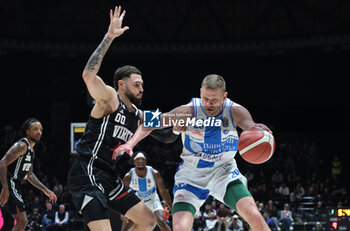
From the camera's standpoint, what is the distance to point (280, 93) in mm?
23391

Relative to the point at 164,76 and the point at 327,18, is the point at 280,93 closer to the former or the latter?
the point at 327,18

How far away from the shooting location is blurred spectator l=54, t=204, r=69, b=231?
45.8 ft

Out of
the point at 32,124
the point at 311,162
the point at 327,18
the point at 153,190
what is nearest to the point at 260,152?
the point at 32,124

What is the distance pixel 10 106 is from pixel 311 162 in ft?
45.3

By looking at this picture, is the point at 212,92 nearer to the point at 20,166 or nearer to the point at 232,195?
the point at 232,195

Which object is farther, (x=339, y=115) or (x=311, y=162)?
(x=339, y=115)

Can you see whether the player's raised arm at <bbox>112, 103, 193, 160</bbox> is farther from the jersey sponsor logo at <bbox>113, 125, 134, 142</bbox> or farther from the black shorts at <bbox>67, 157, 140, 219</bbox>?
the black shorts at <bbox>67, 157, 140, 219</bbox>

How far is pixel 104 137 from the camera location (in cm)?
490

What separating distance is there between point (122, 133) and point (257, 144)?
1332 mm

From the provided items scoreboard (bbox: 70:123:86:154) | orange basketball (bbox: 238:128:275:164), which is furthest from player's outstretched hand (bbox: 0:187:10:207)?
scoreboard (bbox: 70:123:86:154)

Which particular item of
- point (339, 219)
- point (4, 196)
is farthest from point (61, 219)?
point (339, 219)

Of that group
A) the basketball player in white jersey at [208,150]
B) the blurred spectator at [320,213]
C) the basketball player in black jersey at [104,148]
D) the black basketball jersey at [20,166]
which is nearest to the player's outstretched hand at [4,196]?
the black basketball jersey at [20,166]

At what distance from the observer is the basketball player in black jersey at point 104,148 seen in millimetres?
4723

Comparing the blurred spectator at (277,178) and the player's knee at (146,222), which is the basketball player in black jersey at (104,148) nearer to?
the player's knee at (146,222)
